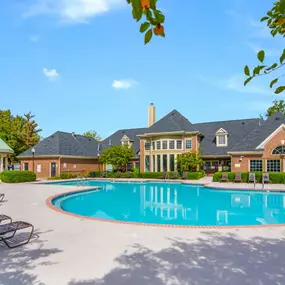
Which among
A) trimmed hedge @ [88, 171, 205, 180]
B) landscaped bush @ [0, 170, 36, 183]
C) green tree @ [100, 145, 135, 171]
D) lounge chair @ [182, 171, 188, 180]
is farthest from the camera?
green tree @ [100, 145, 135, 171]

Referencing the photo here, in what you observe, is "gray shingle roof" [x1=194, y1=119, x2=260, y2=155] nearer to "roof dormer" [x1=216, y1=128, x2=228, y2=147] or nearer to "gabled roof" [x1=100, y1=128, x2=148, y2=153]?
"roof dormer" [x1=216, y1=128, x2=228, y2=147]

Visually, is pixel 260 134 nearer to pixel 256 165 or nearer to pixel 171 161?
pixel 256 165

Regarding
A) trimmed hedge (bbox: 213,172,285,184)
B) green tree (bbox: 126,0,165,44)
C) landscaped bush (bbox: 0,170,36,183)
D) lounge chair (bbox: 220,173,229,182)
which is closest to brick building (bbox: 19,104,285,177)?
trimmed hedge (bbox: 213,172,285,184)

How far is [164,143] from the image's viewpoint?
33.6 meters

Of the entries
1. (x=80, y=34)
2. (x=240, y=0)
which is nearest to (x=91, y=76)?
(x=80, y=34)

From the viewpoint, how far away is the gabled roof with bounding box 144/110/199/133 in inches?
1304

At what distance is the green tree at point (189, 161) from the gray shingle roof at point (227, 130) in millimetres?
3210

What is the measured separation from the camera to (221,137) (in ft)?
112

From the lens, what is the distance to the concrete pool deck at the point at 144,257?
4496 millimetres

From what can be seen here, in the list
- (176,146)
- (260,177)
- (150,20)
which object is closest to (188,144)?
(176,146)

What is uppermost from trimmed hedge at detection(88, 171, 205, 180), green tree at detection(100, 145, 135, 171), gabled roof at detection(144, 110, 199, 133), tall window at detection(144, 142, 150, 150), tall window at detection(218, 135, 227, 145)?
gabled roof at detection(144, 110, 199, 133)

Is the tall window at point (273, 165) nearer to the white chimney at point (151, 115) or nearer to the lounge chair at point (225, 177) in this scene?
the lounge chair at point (225, 177)

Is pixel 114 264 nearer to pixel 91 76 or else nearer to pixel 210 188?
pixel 91 76

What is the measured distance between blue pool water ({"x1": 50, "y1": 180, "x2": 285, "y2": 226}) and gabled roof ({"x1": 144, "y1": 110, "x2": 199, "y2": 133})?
14.2 meters
